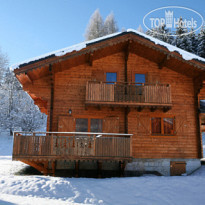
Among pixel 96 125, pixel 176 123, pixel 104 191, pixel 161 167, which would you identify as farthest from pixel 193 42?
pixel 104 191

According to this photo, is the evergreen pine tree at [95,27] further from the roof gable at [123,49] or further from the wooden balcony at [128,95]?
the wooden balcony at [128,95]

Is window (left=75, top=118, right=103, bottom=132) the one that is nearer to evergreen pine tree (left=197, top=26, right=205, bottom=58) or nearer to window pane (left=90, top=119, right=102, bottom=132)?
window pane (left=90, top=119, right=102, bottom=132)

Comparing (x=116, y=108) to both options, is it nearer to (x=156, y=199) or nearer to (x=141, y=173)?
(x=141, y=173)

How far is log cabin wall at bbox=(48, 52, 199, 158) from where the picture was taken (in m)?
13.8

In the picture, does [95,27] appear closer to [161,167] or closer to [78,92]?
[78,92]

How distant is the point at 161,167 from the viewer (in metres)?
13.6

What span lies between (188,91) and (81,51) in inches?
292

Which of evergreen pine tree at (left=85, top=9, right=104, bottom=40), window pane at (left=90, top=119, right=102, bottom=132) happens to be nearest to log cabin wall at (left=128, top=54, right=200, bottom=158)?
window pane at (left=90, top=119, right=102, bottom=132)

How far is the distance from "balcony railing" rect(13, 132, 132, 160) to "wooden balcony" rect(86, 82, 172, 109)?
7.31ft

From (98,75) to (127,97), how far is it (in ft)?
8.23

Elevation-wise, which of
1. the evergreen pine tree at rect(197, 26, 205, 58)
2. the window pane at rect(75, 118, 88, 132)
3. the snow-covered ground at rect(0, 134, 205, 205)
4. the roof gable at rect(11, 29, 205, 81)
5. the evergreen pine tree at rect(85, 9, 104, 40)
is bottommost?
the snow-covered ground at rect(0, 134, 205, 205)

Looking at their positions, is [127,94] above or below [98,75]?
below

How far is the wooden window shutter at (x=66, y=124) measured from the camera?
13375 mm

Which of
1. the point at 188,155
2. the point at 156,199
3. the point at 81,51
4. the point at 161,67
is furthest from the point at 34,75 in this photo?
the point at 188,155
